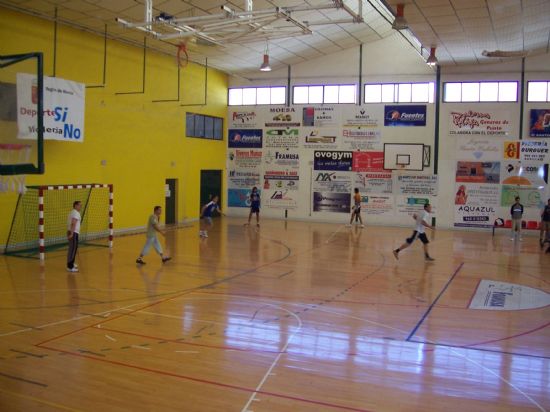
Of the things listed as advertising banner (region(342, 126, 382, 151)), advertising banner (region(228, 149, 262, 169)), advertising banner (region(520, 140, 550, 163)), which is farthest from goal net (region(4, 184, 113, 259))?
advertising banner (region(520, 140, 550, 163))

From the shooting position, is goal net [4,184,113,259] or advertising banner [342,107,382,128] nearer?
goal net [4,184,113,259]

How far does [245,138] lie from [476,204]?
11.5 meters

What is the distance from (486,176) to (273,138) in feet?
33.3

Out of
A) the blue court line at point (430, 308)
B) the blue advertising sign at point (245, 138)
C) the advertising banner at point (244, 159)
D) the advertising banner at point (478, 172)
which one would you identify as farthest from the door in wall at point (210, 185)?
the blue court line at point (430, 308)

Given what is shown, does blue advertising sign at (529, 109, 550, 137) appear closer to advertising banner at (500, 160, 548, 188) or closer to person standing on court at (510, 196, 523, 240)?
advertising banner at (500, 160, 548, 188)

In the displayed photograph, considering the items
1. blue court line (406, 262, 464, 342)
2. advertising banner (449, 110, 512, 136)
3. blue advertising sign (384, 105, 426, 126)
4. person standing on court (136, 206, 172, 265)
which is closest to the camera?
blue court line (406, 262, 464, 342)

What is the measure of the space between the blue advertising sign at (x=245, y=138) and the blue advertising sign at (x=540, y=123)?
12387mm

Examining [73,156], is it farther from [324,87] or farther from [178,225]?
[324,87]

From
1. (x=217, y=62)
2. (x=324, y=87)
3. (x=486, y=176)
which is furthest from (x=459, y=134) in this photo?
(x=217, y=62)

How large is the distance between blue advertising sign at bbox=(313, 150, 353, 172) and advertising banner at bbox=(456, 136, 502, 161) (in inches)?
196

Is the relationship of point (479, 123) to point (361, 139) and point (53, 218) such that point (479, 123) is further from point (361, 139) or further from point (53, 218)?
point (53, 218)

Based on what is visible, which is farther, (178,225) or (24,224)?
(178,225)

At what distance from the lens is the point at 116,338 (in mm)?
8180

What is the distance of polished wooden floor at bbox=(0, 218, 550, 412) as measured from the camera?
627 centimetres
